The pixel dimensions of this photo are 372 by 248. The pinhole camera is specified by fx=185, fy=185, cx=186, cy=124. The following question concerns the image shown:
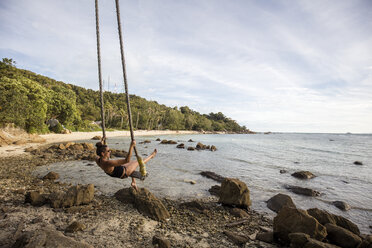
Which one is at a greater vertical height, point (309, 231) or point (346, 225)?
point (309, 231)

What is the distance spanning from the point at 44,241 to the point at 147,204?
4061 mm

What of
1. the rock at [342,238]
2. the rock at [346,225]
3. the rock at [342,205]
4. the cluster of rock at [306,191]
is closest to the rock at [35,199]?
the rock at [342,238]

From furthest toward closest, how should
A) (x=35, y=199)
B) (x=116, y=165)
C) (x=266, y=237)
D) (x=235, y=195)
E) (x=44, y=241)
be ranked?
(x=235, y=195), (x=35, y=199), (x=266, y=237), (x=116, y=165), (x=44, y=241)

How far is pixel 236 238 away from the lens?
629 cm

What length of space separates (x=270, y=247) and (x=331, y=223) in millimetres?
2632

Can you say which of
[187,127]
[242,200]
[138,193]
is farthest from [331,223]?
[187,127]

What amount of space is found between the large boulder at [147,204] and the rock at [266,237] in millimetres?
3513

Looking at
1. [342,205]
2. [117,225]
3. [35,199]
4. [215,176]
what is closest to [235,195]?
[117,225]

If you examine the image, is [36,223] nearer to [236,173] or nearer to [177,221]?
[177,221]

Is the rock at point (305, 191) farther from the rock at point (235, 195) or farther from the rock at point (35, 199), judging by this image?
the rock at point (35, 199)

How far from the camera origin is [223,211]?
8.68 meters

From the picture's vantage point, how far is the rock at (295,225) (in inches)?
230

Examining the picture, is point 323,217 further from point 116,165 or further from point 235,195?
point 116,165

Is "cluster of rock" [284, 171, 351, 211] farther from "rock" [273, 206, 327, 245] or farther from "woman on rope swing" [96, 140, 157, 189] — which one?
"woman on rope swing" [96, 140, 157, 189]
